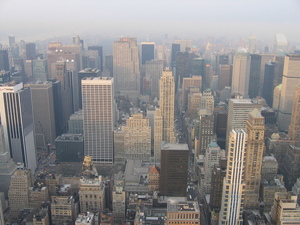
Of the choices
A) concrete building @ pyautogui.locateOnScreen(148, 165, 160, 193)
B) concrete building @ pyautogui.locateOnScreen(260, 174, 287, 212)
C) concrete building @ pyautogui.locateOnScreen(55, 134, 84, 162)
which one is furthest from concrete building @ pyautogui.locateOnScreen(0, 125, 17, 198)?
concrete building @ pyautogui.locateOnScreen(260, 174, 287, 212)

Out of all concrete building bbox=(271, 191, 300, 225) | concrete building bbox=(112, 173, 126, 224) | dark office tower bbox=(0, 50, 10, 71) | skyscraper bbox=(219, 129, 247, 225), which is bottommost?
concrete building bbox=(112, 173, 126, 224)

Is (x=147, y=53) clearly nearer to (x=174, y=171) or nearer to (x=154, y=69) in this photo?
(x=154, y=69)

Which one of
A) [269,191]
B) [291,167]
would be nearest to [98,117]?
[269,191]

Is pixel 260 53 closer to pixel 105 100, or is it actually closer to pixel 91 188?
pixel 105 100

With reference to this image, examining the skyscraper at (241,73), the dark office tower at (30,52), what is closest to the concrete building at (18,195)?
the dark office tower at (30,52)

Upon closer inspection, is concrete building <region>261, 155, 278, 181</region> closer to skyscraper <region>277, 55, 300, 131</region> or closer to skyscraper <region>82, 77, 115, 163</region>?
skyscraper <region>277, 55, 300, 131</region>

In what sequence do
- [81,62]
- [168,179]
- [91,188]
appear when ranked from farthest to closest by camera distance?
[81,62] < [168,179] < [91,188]

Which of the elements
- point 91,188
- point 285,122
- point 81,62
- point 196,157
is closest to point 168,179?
point 91,188
